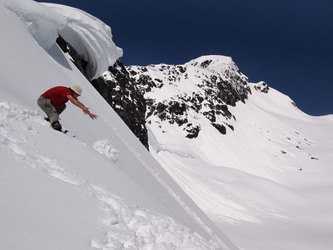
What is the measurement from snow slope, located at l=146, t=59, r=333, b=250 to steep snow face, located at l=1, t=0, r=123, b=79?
730 inches

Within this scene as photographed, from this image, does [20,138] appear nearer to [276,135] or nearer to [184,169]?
[184,169]

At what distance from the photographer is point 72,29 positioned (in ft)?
58.5

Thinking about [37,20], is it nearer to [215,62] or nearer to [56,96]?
[56,96]

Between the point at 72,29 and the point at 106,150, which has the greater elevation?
the point at 72,29

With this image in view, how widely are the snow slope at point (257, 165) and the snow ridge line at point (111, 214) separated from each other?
2474 centimetres

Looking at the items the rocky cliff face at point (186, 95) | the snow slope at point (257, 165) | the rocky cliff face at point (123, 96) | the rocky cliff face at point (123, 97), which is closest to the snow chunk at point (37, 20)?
the rocky cliff face at point (123, 96)

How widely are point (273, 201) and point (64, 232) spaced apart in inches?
1824

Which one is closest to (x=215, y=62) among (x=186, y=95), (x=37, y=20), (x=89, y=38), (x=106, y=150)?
(x=186, y=95)

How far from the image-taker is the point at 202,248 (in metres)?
4.46

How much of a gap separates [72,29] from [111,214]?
51.7 feet

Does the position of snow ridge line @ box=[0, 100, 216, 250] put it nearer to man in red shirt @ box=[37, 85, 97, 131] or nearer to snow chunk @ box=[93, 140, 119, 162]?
man in red shirt @ box=[37, 85, 97, 131]

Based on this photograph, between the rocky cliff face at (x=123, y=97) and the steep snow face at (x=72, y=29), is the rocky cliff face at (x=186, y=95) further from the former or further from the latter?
the steep snow face at (x=72, y=29)

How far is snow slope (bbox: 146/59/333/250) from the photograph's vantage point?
115ft

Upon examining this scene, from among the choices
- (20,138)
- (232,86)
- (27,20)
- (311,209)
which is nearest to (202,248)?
(20,138)
